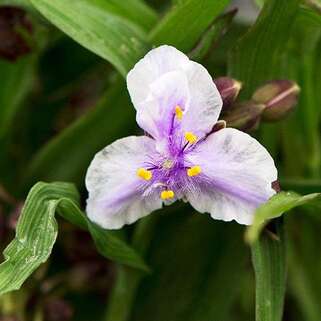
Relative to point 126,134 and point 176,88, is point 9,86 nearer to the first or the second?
point 126,134

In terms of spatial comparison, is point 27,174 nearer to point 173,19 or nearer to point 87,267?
point 87,267

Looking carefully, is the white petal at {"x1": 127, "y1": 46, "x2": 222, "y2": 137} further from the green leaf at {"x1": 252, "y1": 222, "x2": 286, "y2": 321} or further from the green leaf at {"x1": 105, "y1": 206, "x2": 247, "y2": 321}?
the green leaf at {"x1": 105, "y1": 206, "x2": 247, "y2": 321}

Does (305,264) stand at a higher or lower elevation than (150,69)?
lower

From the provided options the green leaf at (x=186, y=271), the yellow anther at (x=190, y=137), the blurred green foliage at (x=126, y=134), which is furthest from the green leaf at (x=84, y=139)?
the yellow anther at (x=190, y=137)

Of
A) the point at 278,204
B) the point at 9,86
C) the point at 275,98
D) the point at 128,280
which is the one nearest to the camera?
the point at 278,204

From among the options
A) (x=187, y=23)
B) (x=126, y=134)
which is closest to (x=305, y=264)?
(x=126, y=134)

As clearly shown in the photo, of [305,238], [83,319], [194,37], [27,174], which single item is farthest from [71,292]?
[194,37]

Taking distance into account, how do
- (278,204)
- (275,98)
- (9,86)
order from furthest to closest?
(9,86) < (275,98) < (278,204)

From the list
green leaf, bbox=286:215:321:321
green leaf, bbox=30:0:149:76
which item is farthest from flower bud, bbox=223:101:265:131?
green leaf, bbox=286:215:321:321
